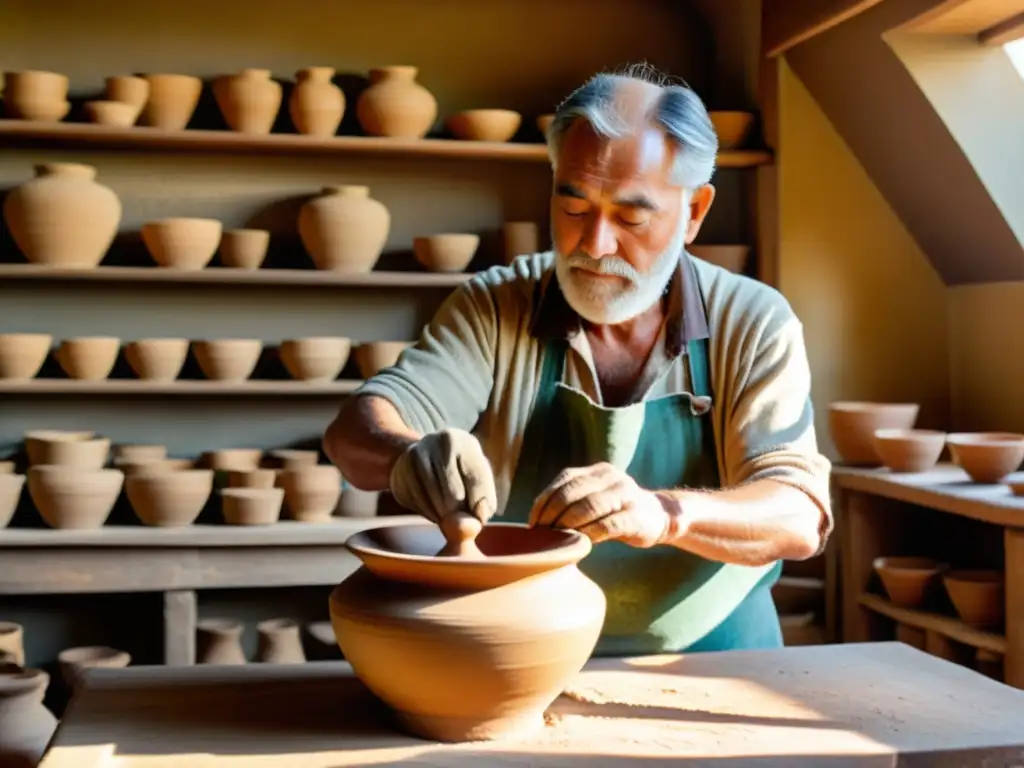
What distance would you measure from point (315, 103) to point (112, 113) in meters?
0.67

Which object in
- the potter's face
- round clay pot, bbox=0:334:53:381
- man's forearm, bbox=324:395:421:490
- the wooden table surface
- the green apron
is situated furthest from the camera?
round clay pot, bbox=0:334:53:381

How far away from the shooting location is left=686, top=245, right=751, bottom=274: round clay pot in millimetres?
4418

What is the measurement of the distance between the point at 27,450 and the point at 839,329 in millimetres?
2881

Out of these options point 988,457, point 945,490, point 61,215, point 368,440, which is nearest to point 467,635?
point 368,440

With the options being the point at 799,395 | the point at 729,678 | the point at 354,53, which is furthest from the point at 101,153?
the point at 729,678

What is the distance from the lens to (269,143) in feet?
13.9

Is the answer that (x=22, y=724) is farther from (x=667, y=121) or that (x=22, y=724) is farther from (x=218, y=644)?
(x=667, y=121)

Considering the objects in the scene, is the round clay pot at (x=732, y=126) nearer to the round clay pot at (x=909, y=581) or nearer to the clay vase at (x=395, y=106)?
the clay vase at (x=395, y=106)

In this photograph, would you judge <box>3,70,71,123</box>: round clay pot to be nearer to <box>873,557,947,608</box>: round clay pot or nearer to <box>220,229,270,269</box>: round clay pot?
<box>220,229,270,269</box>: round clay pot

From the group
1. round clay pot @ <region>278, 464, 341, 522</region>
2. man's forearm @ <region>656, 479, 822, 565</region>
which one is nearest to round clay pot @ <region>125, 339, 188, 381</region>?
round clay pot @ <region>278, 464, 341, 522</region>

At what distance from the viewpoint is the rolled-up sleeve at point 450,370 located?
7.18 ft

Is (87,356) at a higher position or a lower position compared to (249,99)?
lower

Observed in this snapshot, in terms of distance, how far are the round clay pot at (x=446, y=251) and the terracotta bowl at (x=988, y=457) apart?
1.74 meters

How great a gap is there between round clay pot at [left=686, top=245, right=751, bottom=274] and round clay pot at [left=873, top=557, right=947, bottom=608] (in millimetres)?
1238
